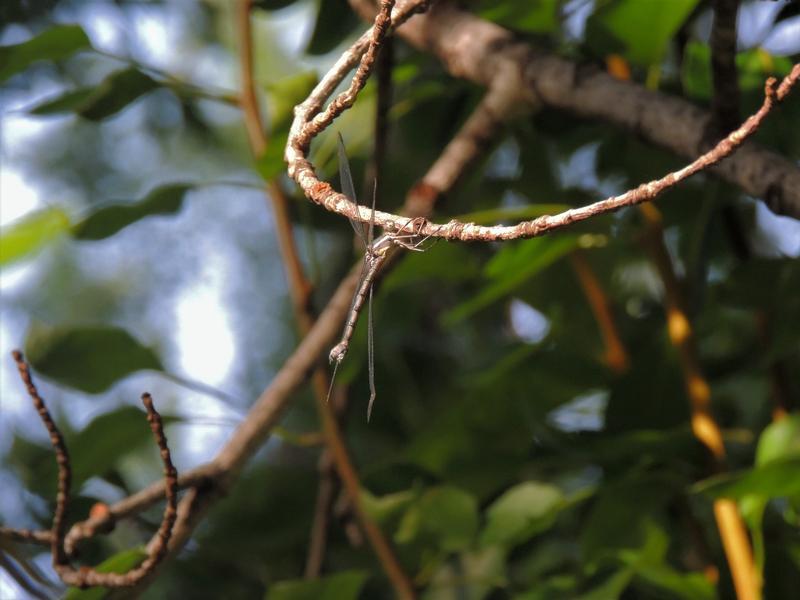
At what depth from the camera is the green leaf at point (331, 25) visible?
676 millimetres

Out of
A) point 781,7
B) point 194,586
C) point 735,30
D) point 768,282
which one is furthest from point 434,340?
point 735,30

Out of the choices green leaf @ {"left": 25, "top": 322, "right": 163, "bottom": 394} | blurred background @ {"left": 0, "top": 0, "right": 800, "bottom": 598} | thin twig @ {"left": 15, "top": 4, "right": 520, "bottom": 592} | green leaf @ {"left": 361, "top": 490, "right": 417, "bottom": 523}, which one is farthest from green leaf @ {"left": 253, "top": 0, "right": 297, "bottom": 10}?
green leaf @ {"left": 361, "top": 490, "right": 417, "bottom": 523}

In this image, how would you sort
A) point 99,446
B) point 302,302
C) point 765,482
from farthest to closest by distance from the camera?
point 302,302 < point 99,446 < point 765,482

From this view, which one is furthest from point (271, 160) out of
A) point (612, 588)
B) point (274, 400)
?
point (612, 588)

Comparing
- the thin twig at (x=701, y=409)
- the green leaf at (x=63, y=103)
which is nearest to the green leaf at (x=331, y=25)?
the green leaf at (x=63, y=103)

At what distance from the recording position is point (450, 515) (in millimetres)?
672

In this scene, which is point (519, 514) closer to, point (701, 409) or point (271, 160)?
point (701, 409)

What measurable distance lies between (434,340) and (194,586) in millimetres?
490

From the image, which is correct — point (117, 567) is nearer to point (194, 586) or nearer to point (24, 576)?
point (24, 576)

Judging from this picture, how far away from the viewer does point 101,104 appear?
642 millimetres

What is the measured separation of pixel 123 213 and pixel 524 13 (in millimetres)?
339

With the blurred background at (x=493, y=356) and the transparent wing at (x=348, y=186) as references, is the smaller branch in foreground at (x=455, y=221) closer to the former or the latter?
the transparent wing at (x=348, y=186)

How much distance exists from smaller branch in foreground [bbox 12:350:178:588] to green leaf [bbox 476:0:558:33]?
0.37 metres

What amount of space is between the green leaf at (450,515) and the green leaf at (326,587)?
0.07 meters
